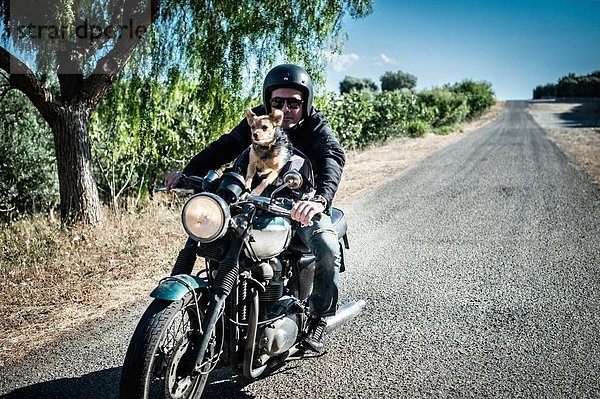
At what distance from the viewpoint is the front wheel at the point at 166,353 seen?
8.02ft

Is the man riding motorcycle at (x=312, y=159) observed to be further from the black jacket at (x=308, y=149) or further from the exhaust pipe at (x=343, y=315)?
the exhaust pipe at (x=343, y=315)

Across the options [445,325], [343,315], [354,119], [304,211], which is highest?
[354,119]

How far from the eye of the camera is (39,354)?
3852 millimetres

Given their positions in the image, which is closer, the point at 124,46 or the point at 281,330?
the point at 281,330

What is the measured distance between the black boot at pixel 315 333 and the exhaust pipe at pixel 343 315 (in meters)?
0.17

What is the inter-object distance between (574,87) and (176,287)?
106100mm

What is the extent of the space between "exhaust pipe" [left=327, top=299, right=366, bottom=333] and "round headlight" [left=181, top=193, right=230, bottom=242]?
1.52 metres

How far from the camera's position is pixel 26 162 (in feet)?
40.0

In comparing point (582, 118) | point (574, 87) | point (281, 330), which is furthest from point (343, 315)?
point (574, 87)

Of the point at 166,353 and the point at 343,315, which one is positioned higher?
the point at 166,353

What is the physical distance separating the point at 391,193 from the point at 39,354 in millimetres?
7766

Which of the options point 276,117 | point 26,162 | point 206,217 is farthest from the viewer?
point 26,162

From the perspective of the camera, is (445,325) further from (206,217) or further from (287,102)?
(206,217)

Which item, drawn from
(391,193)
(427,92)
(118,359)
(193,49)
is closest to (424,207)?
(391,193)
